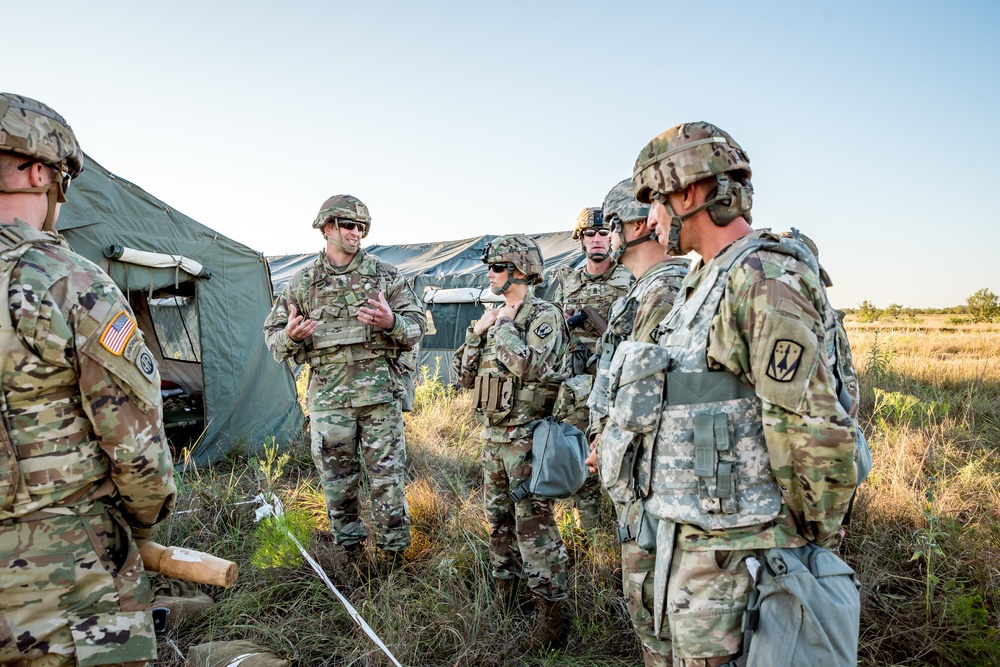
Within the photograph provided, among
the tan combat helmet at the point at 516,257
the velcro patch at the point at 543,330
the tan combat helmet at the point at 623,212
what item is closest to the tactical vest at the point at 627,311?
the tan combat helmet at the point at 623,212

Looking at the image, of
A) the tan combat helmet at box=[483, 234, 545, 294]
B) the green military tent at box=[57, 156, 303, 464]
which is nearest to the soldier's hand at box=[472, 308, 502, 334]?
the tan combat helmet at box=[483, 234, 545, 294]

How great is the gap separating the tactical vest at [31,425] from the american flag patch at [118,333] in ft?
0.46

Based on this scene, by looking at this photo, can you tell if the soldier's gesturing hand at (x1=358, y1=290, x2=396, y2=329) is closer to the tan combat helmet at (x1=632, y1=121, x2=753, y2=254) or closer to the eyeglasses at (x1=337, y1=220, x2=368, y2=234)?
the eyeglasses at (x1=337, y1=220, x2=368, y2=234)

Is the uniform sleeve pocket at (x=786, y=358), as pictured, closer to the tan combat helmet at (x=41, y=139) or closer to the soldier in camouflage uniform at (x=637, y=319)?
the soldier in camouflage uniform at (x=637, y=319)

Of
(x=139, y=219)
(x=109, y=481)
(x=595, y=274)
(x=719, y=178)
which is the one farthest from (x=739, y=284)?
(x=139, y=219)

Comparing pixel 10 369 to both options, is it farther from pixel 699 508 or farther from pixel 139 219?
pixel 139 219

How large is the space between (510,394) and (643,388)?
1537 millimetres

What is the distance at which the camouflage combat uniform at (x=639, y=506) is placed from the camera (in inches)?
85.5

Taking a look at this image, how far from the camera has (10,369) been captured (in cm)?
172

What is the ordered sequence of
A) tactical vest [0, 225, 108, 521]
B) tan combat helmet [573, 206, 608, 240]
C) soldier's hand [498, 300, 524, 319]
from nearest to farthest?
tactical vest [0, 225, 108, 521] → soldier's hand [498, 300, 524, 319] → tan combat helmet [573, 206, 608, 240]

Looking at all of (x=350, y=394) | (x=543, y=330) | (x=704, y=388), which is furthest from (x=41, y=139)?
(x=350, y=394)

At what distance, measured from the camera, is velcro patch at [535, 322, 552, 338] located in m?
3.42

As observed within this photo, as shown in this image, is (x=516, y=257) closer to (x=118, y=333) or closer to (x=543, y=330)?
(x=543, y=330)

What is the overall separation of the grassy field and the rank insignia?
2.14 meters
